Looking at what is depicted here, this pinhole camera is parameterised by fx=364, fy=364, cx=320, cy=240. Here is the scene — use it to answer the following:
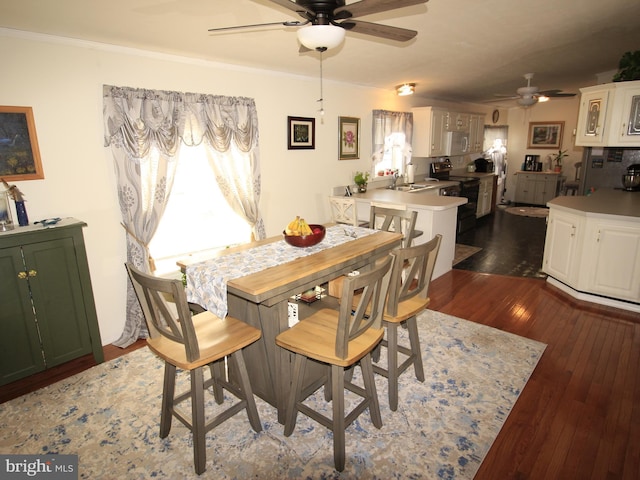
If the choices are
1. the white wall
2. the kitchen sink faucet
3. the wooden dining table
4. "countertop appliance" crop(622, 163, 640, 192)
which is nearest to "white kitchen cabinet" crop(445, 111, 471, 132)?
the kitchen sink faucet

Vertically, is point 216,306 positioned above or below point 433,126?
below

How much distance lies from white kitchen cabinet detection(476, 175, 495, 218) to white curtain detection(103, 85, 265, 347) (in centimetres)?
545

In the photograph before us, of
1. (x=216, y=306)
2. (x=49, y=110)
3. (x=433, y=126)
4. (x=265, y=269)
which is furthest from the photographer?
(x=433, y=126)

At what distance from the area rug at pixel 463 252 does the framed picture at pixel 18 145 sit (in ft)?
15.5

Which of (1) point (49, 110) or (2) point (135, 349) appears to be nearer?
(1) point (49, 110)

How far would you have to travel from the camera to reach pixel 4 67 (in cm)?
243

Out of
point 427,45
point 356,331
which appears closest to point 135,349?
point 356,331

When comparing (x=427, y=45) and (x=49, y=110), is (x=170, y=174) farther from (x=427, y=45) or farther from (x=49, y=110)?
(x=427, y=45)

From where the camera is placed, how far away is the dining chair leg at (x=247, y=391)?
2064mm

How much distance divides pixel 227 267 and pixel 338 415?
3.43 ft

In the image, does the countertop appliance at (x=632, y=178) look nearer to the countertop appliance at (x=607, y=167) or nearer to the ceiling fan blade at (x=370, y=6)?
the countertop appliance at (x=607, y=167)

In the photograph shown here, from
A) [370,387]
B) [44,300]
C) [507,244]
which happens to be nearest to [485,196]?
[507,244]

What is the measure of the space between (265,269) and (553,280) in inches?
145

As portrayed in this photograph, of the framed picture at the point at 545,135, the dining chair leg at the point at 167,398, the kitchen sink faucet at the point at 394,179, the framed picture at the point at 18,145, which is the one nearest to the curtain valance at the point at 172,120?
the framed picture at the point at 18,145
